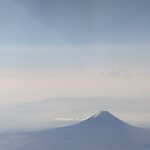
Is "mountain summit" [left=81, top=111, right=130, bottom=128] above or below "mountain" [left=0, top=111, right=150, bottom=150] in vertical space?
above

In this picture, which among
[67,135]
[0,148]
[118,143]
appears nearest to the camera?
[0,148]

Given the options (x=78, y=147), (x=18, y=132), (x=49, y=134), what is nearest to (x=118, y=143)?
(x=78, y=147)

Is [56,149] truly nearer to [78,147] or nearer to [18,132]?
[78,147]

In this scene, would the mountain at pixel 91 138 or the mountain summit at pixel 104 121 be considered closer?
the mountain at pixel 91 138

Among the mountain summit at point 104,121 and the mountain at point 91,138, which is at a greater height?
the mountain summit at point 104,121

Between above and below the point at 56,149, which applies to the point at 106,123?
above

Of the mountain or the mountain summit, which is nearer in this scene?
the mountain

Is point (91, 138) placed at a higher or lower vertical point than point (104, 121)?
lower

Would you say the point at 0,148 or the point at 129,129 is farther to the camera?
the point at 129,129
